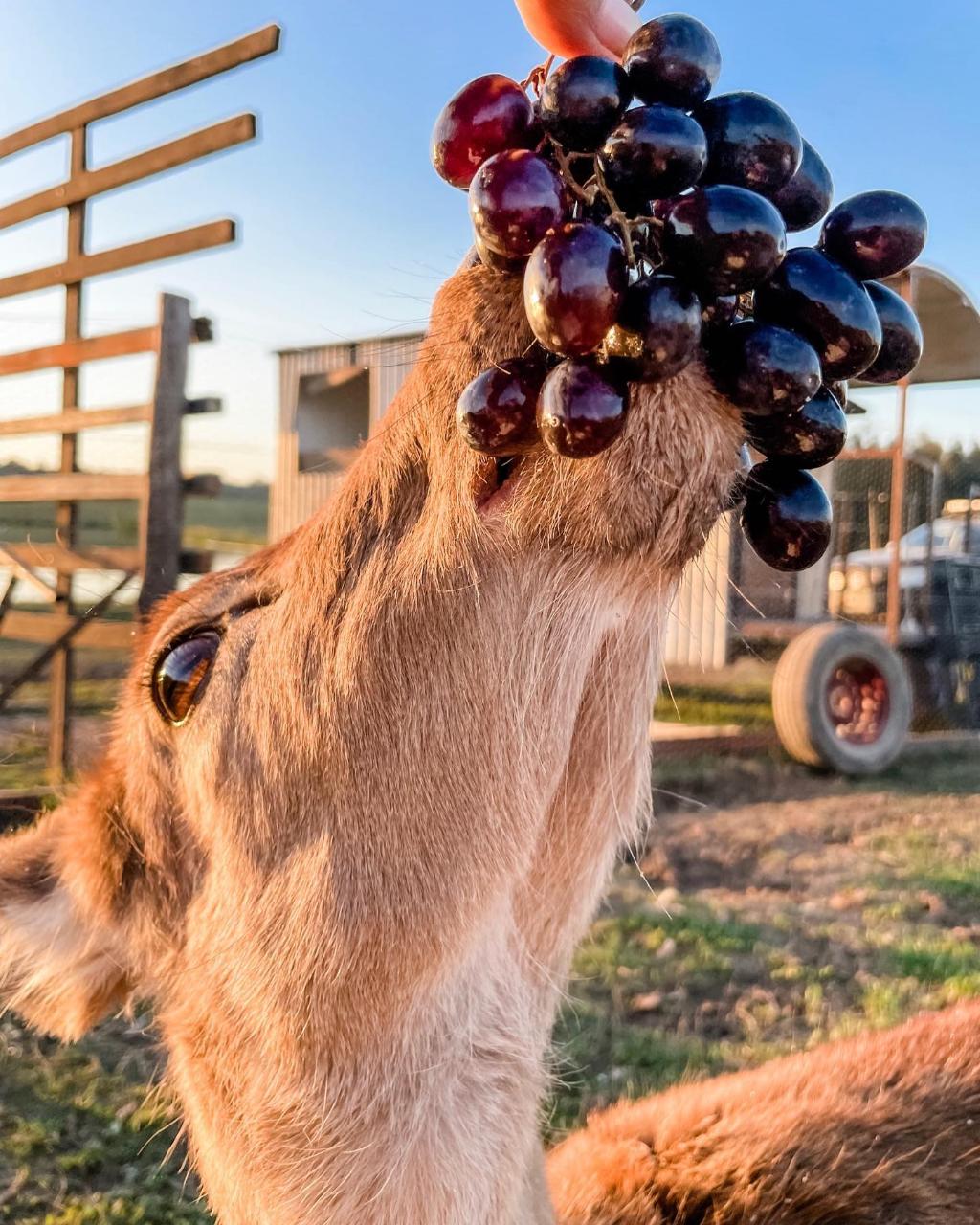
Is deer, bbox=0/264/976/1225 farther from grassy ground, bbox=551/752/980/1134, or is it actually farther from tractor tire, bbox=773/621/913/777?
tractor tire, bbox=773/621/913/777

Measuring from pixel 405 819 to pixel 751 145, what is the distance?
3.42ft

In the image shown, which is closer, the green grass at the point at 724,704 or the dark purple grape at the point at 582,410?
the dark purple grape at the point at 582,410

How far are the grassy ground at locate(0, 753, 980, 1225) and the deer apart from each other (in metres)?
0.69

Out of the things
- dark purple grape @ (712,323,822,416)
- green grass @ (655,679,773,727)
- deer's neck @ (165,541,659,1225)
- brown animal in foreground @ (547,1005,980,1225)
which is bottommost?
green grass @ (655,679,773,727)

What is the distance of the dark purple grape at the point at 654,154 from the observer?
102 cm

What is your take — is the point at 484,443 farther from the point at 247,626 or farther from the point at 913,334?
the point at 247,626

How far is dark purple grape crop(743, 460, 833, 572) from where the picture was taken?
1.24m

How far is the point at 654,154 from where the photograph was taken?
1018mm

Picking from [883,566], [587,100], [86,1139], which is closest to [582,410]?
[587,100]

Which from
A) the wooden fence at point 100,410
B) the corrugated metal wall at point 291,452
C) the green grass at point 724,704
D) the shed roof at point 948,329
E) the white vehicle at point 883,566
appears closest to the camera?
the wooden fence at point 100,410

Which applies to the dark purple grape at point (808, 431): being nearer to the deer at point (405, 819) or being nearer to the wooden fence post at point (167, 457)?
the deer at point (405, 819)

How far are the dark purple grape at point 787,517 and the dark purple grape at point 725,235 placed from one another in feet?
1.00

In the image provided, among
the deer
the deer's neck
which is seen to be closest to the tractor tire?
the deer

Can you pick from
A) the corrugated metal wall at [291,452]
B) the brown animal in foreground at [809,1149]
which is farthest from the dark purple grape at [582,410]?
the corrugated metal wall at [291,452]
